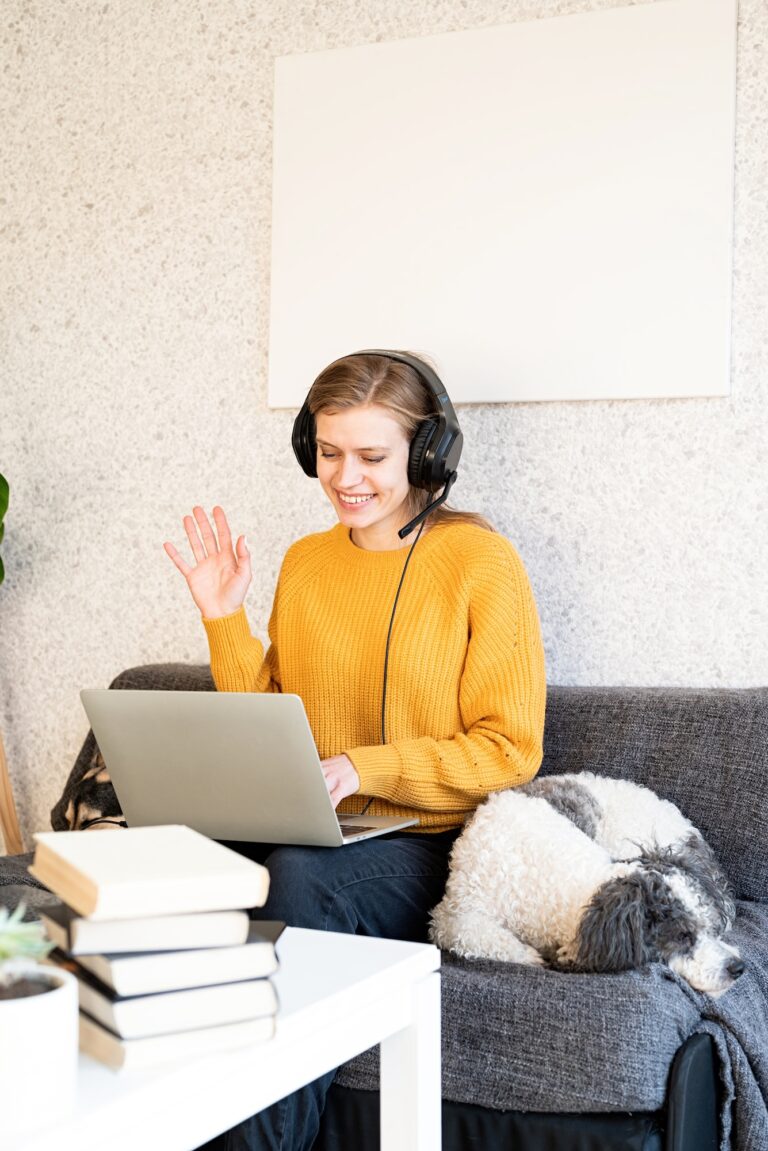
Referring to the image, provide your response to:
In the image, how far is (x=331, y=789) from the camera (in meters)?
1.66

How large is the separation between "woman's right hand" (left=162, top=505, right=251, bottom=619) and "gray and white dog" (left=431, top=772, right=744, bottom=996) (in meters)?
0.54

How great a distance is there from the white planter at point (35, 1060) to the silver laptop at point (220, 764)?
66cm

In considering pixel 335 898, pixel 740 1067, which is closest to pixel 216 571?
pixel 335 898

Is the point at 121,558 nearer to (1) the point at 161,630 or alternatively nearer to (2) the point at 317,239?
(1) the point at 161,630

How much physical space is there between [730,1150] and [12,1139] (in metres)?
1.01

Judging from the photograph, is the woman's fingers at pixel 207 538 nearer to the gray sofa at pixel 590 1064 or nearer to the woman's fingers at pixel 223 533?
the woman's fingers at pixel 223 533

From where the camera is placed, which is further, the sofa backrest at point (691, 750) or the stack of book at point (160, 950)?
the sofa backrest at point (691, 750)

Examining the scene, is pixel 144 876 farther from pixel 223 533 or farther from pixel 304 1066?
pixel 223 533

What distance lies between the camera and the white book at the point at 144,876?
76 cm

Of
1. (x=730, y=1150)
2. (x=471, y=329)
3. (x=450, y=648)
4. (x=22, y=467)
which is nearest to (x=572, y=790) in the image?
(x=450, y=648)

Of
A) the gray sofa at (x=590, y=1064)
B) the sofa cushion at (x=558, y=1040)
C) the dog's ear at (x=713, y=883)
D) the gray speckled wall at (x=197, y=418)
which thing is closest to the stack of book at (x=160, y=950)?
the gray sofa at (x=590, y=1064)

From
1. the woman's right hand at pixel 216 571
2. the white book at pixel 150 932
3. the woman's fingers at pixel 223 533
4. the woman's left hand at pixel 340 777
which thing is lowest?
the woman's left hand at pixel 340 777

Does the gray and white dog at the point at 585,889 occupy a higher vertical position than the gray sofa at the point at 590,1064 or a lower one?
higher

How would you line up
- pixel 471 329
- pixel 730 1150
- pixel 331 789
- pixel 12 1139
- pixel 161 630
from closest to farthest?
1. pixel 12 1139
2. pixel 730 1150
3. pixel 331 789
4. pixel 471 329
5. pixel 161 630
